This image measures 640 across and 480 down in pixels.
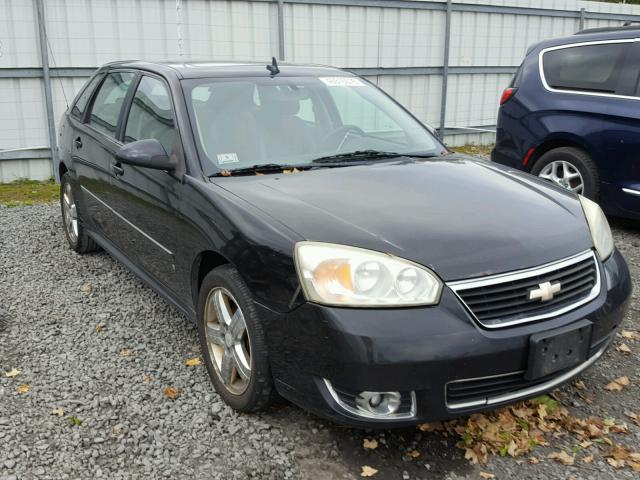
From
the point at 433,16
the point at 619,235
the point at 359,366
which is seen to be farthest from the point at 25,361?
the point at 433,16

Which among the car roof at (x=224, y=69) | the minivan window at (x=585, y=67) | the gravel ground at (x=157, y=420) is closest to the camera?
the gravel ground at (x=157, y=420)

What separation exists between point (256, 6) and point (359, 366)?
7991mm

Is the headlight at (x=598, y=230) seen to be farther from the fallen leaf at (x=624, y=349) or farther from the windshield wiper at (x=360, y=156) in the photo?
the windshield wiper at (x=360, y=156)

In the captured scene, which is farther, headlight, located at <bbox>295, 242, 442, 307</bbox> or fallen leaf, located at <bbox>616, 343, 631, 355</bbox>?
fallen leaf, located at <bbox>616, 343, 631, 355</bbox>

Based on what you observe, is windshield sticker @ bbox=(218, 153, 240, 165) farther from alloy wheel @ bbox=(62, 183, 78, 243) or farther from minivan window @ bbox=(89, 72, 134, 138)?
alloy wheel @ bbox=(62, 183, 78, 243)

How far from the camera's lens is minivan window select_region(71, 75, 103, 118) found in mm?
5160

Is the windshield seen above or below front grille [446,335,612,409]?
above

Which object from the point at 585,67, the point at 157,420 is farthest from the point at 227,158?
the point at 585,67

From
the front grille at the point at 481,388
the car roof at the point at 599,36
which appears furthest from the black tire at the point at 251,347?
the car roof at the point at 599,36

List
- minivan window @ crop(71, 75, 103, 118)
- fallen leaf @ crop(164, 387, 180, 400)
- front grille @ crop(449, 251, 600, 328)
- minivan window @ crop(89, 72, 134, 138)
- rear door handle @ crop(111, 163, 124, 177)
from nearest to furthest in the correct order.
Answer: front grille @ crop(449, 251, 600, 328), fallen leaf @ crop(164, 387, 180, 400), rear door handle @ crop(111, 163, 124, 177), minivan window @ crop(89, 72, 134, 138), minivan window @ crop(71, 75, 103, 118)

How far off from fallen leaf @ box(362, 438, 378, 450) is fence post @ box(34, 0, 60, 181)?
702 centimetres

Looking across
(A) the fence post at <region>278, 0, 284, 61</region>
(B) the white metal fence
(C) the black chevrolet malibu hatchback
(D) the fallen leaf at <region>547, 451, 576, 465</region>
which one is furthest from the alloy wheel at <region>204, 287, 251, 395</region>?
(A) the fence post at <region>278, 0, 284, 61</region>

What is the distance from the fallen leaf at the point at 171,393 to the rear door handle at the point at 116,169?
4.90 feet

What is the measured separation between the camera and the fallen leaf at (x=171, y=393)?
3246mm
